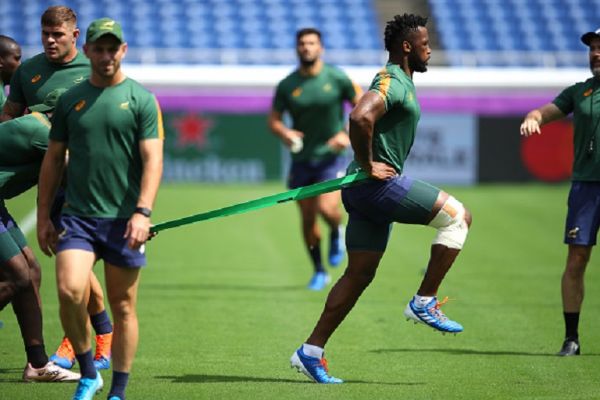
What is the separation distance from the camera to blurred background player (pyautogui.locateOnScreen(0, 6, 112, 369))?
7.79 m

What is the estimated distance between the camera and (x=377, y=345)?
922 centimetres

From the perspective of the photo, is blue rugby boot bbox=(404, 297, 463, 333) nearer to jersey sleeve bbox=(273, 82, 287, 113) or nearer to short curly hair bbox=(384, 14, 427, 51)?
short curly hair bbox=(384, 14, 427, 51)

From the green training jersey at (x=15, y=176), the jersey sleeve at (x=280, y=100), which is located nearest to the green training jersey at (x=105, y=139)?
the green training jersey at (x=15, y=176)

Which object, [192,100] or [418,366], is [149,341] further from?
[192,100]

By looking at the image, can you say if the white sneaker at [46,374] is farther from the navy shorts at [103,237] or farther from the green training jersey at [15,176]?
the navy shorts at [103,237]

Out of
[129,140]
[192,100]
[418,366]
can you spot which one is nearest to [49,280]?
[418,366]

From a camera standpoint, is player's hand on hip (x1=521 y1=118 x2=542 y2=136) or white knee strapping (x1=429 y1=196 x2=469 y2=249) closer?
white knee strapping (x1=429 y1=196 x2=469 y2=249)

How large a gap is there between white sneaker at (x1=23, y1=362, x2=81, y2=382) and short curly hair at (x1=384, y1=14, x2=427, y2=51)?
2.87 m

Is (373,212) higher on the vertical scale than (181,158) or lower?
higher

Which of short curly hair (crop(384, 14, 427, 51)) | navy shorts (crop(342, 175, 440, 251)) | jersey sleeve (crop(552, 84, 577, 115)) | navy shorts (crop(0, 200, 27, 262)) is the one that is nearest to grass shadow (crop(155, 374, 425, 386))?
navy shorts (crop(342, 175, 440, 251))

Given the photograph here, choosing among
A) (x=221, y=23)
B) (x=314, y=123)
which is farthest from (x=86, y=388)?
(x=221, y=23)

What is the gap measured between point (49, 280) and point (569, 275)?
5952 mm

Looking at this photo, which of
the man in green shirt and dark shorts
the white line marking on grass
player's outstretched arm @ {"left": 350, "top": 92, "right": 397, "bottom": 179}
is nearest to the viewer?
player's outstretched arm @ {"left": 350, "top": 92, "right": 397, "bottom": 179}

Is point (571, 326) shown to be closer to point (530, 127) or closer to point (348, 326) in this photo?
point (530, 127)
